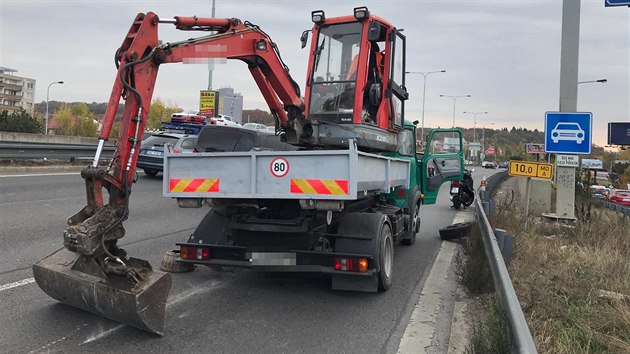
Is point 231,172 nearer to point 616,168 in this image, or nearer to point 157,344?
point 157,344

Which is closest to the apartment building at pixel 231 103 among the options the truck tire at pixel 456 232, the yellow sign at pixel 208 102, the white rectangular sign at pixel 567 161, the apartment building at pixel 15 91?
the yellow sign at pixel 208 102

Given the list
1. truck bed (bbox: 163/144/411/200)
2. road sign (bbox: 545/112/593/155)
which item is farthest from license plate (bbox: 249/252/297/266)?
road sign (bbox: 545/112/593/155)

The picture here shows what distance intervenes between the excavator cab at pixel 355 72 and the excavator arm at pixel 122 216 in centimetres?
200

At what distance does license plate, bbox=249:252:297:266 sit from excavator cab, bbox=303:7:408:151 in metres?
2.60

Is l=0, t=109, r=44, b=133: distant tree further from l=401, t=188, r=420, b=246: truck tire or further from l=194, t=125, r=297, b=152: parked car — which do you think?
l=401, t=188, r=420, b=246: truck tire

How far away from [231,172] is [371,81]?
11.6 feet

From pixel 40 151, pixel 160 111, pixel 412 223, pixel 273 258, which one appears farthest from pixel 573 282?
pixel 160 111

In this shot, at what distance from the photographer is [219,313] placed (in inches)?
202

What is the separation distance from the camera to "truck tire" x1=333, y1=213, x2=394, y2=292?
557 cm

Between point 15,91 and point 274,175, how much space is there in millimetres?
147985

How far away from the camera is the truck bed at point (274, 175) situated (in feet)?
15.5

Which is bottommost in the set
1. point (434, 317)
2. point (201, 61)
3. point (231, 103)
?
point (434, 317)

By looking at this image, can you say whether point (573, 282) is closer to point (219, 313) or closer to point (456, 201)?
point (219, 313)

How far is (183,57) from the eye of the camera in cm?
559
